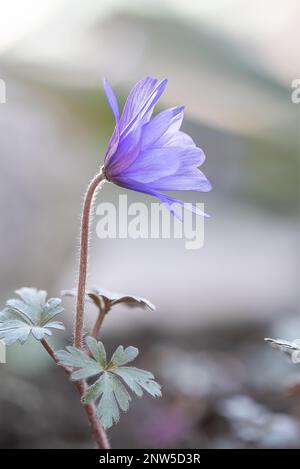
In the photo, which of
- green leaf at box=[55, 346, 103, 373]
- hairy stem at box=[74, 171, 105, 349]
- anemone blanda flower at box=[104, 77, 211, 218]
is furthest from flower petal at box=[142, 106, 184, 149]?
green leaf at box=[55, 346, 103, 373]

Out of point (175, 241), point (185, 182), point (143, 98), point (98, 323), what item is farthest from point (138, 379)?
point (175, 241)

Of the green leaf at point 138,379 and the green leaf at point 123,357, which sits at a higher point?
the green leaf at point 123,357

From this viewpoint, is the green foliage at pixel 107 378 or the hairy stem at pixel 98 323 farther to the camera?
the hairy stem at pixel 98 323

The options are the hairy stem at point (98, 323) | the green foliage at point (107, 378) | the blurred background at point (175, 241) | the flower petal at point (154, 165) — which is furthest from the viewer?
the blurred background at point (175, 241)

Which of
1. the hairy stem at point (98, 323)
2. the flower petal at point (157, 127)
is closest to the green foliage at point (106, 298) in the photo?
the hairy stem at point (98, 323)

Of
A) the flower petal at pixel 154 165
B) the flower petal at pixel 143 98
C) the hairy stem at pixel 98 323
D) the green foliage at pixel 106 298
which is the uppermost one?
the flower petal at pixel 143 98

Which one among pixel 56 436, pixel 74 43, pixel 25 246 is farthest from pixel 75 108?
pixel 56 436

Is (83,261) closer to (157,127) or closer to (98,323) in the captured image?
(98,323)

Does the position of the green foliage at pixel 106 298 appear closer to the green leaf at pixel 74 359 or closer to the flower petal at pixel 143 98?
the green leaf at pixel 74 359
